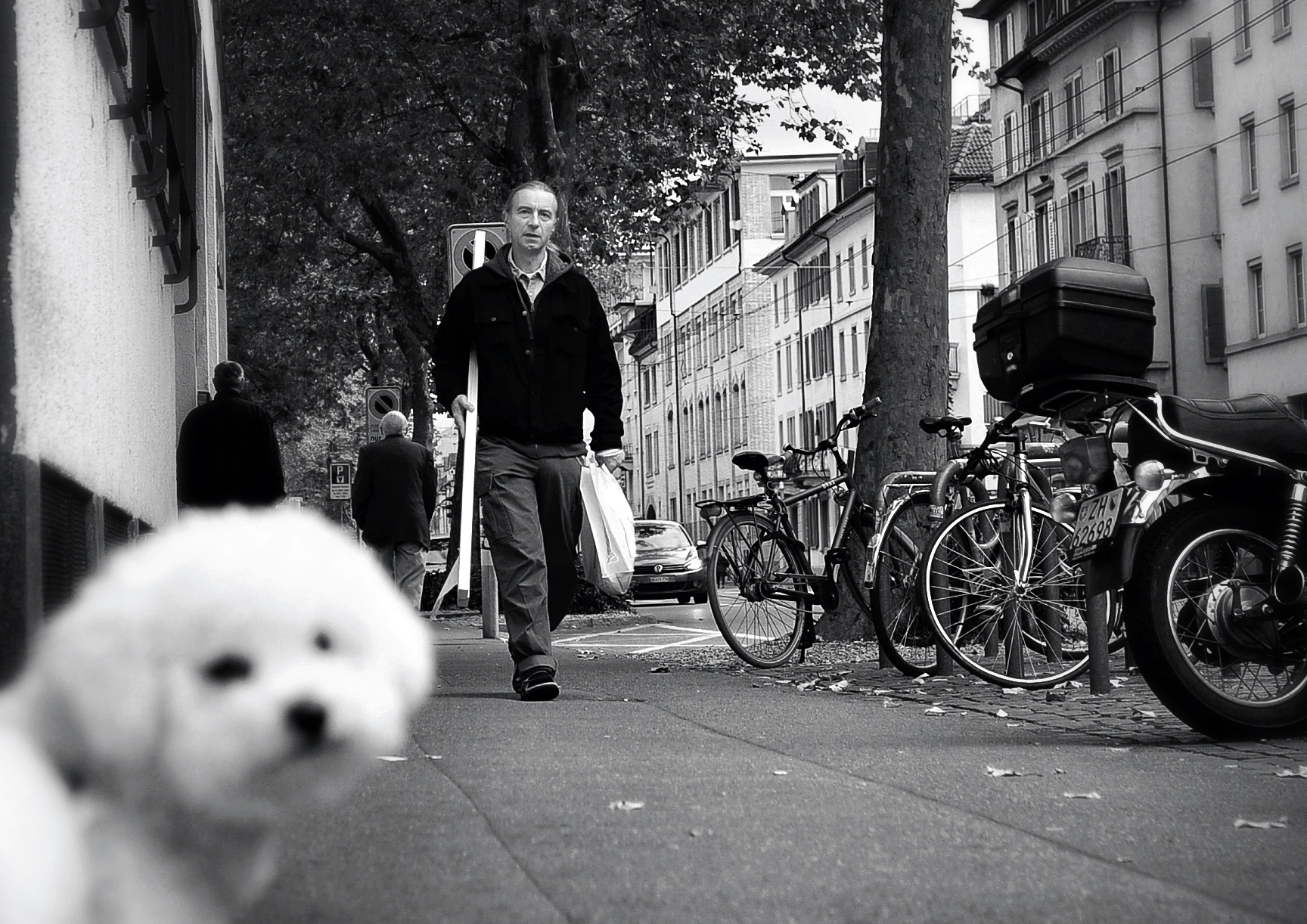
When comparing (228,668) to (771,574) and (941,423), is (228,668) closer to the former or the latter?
(941,423)

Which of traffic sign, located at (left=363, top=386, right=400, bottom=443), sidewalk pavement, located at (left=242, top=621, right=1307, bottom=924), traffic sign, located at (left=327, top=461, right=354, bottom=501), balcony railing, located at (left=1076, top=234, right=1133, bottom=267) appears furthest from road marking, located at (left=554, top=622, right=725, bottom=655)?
balcony railing, located at (left=1076, top=234, right=1133, bottom=267)

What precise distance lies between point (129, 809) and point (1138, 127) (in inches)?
1992

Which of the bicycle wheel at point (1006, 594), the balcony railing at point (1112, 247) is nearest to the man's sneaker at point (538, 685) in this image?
the bicycle wheel at point (1006, 594)

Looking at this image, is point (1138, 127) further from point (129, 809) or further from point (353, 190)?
point (129, 809)

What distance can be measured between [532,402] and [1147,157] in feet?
146

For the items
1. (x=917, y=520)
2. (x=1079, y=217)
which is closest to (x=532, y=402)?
(x=917, y=520)

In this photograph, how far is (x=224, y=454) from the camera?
11.5m

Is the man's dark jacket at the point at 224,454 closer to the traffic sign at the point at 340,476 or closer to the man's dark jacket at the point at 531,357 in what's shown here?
the man's dark jacket at the point at 531,357

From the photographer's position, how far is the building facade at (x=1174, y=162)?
1642 inches

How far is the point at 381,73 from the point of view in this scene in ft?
83.4

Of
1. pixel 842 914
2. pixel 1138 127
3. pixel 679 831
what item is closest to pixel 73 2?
pixel 679 831

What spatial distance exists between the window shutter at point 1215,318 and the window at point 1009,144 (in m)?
12.6

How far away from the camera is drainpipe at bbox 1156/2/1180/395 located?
1901 inches

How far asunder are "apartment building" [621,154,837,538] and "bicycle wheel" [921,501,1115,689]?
220ft
